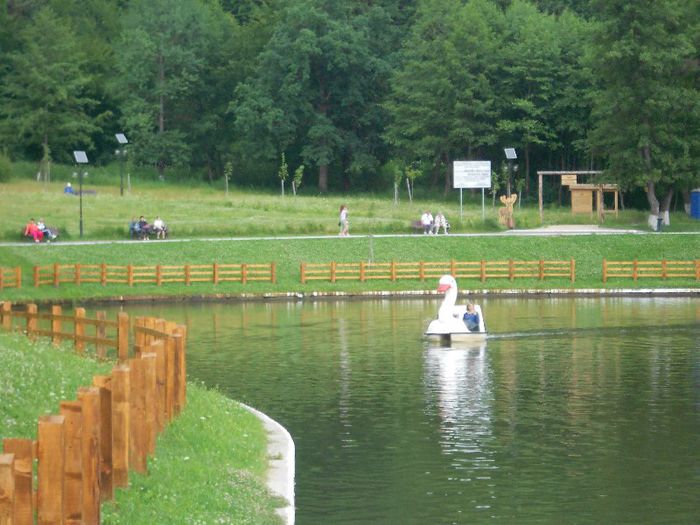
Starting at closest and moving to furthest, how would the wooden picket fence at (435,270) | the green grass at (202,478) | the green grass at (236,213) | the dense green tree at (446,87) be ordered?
the green grass at (202,478)
the wooden picket fence at (435,270)
the green grass at (236,213)
the dense green tree at (446,87)

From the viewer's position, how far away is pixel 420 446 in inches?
969

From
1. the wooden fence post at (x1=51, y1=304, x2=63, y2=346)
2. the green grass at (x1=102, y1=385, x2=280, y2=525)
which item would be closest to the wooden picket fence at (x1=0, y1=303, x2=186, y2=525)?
the green grass at (x1=102, y1=385, x2=280, y2=525)

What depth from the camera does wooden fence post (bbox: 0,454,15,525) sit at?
1112 centimetres

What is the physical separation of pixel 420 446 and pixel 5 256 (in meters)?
41.5

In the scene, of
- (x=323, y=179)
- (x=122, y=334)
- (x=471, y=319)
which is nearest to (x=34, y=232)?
(x=471, y=319)

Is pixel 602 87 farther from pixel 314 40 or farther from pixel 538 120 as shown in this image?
pixel 314 40

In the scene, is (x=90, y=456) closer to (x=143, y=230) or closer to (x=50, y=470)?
(x=50, y=470)

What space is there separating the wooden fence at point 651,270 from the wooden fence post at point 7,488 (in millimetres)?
54210

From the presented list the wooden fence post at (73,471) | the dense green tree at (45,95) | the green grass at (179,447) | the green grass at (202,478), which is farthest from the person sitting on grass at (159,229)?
the wooden fence post at (73,471)

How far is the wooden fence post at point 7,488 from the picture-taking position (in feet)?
36.5

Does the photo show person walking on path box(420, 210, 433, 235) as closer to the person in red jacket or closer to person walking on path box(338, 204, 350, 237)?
person walking on path box(338, 204, 350, 237)

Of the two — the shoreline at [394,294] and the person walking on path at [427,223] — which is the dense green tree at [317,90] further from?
the shoreline at [394,294]

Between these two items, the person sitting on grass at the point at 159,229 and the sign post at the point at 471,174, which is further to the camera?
the sign post at the point at 471,174

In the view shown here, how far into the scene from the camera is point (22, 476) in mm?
11812
